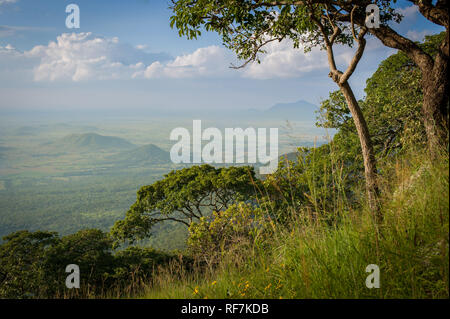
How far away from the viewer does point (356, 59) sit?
3195 mm

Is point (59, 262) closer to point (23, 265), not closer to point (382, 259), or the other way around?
point (23, 265)

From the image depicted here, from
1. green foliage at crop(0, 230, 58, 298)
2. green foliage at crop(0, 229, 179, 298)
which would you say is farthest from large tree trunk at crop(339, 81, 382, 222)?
green foliage at crop(0, 230, 58, 298)

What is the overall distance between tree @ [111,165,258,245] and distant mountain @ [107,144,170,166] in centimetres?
13736

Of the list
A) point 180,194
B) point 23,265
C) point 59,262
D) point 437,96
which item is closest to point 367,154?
point 437,96

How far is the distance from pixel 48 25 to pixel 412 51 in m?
191

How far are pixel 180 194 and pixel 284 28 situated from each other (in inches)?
392

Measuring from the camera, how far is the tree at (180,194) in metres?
12.8

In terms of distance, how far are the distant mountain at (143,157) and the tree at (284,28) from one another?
147 meters

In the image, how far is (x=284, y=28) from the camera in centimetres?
439

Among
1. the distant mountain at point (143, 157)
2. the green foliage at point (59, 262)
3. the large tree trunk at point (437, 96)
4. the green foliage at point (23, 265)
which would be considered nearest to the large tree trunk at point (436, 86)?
the large tree trunk at point (437, 96)

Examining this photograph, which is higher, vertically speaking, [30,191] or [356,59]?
[356,59]

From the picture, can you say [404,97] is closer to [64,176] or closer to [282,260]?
[282,260]

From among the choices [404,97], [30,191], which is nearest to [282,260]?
[404,97]
